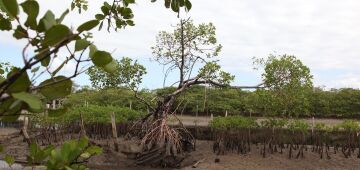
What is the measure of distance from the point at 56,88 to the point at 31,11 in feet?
0.54

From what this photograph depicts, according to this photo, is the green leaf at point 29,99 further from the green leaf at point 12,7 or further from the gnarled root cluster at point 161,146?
the gnarled root cluster at point 161,146

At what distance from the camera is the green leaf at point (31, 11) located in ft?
2.39

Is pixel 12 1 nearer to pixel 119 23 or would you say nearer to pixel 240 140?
pixel 119 23

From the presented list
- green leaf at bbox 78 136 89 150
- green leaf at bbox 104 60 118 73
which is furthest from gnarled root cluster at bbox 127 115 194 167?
green leaf at bbox 104 60 118 73

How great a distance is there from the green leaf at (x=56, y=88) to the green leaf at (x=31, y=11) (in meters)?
0.12

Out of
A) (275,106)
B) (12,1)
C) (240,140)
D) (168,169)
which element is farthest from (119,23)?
(275,106)

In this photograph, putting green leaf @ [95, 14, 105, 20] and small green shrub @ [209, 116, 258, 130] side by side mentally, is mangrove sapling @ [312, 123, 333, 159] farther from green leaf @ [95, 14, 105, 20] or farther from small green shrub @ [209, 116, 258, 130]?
green leaf @ [95, 14, 105, 20]

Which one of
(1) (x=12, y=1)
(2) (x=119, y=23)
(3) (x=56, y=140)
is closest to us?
(1) (x=12, y=1)

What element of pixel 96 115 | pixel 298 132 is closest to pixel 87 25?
pixel 298 132

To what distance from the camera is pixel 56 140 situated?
13.7 m

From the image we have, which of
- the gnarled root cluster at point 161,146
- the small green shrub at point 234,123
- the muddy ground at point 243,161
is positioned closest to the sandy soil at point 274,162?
the muddy ground at point 243,161

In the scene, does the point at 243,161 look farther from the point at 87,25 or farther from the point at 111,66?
the point at 87,25

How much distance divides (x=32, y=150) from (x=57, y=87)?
196mm

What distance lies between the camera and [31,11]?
73 cm
